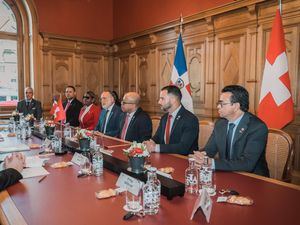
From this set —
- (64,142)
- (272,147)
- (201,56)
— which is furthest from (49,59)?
(272,147)

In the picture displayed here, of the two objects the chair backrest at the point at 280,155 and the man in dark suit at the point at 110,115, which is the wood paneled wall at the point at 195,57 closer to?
the chair backrest at the point at 280,155

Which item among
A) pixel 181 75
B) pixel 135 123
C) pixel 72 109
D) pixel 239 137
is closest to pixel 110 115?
pixel 135 123

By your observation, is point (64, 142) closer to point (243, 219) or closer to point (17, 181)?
point (17, 181)

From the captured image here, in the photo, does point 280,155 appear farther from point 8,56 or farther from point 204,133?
point 8,56

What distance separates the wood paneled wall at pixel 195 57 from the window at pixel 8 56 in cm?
61

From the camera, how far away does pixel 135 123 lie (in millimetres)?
3326

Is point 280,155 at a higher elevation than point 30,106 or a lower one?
lower

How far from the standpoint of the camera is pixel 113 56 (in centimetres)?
705

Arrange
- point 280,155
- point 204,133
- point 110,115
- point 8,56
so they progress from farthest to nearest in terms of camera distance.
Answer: point 8,56 < point 110,115 < point 204,133 < point 280,155

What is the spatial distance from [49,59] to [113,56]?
1509 mm

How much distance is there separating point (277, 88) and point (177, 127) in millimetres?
1208

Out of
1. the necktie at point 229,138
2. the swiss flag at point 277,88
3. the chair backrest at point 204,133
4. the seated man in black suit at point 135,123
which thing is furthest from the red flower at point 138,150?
the swiss flag at point 277,88

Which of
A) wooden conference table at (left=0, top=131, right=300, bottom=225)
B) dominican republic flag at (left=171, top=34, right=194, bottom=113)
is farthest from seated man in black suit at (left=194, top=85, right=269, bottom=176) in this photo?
dominican republic flag at (left=171, top=34, right=194, bottom=113)

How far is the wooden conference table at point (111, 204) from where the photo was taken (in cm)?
118
